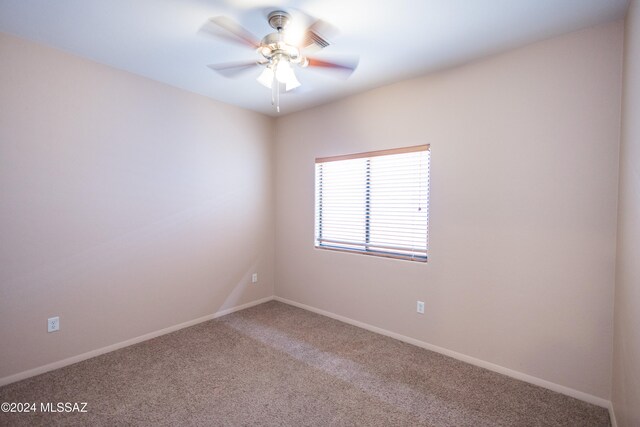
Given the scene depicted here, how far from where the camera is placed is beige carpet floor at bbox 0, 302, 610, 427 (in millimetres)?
1926

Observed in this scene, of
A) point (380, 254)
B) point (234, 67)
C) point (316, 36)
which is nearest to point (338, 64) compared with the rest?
point (316, 36)

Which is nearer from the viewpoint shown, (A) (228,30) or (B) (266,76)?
(A) (228,30)

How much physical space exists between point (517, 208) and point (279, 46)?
211 cm

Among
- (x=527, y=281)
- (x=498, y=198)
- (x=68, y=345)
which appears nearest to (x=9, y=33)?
(x=68, y=345)

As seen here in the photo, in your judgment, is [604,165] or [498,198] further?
[498,198]

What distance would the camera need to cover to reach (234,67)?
2160mm

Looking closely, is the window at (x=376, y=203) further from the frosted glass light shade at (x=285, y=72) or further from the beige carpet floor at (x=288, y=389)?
the frosted glass light shade at (x=285, y=72)

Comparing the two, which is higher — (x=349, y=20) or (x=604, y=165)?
(x=349, y=20)

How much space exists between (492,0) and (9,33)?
3.32 m

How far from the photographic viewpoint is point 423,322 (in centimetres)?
290

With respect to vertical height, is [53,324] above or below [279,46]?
below

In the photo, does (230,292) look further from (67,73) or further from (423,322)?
(67,73)

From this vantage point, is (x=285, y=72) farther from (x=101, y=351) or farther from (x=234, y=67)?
(x=101, y=351)

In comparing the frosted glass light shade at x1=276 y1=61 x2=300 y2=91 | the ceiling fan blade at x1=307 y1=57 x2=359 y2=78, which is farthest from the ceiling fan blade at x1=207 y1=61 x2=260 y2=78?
the ceiling fan blade at x1=307 y1=57 x2=359 y2=78
